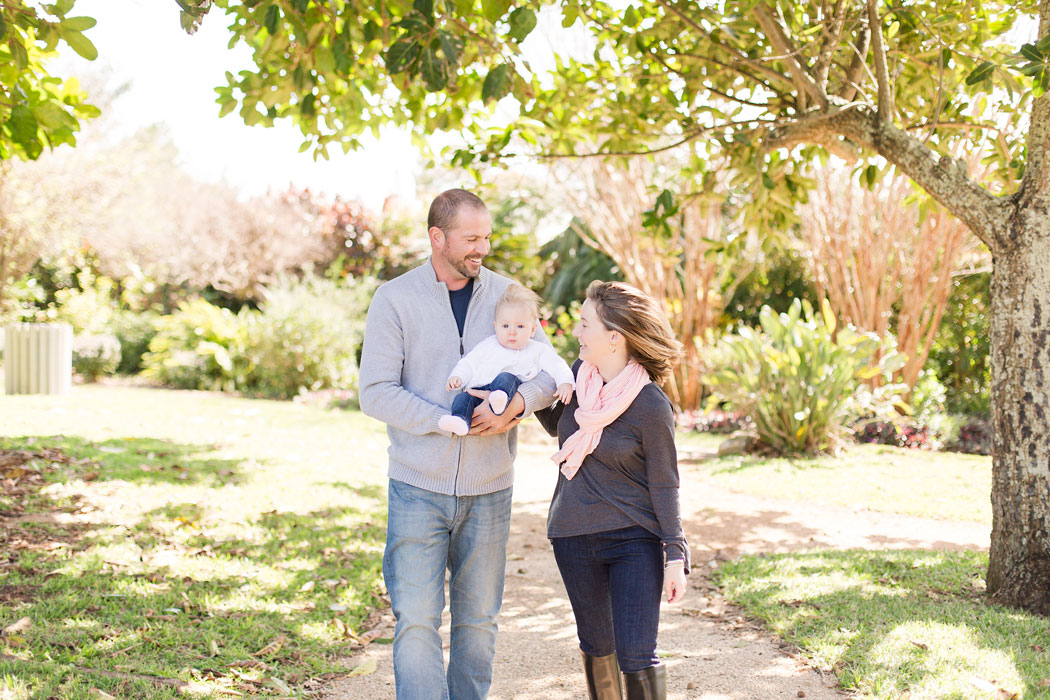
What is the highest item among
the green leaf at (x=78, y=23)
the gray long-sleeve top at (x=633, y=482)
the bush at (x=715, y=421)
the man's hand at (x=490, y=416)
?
the green leaf at (x=78, y=23)

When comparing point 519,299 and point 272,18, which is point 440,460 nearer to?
point 519,299

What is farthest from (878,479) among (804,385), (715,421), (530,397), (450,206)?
(450,206)

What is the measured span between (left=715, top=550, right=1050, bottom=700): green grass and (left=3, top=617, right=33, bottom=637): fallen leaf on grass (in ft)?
11.7

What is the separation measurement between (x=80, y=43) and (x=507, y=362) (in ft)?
7.28

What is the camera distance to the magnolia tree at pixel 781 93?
4184mm

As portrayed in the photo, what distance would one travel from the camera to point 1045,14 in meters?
4.19

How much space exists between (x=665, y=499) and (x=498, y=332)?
30.4 inches

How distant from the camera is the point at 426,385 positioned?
9.20ft

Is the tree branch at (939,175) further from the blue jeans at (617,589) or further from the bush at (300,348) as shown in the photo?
the bush at (300,348)

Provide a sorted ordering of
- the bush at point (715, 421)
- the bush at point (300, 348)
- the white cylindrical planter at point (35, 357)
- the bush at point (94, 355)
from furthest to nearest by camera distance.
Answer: the bush at point (94, 355), the bush at point (300, 348), the bush at point (715, 421), the white cylindrical planter at point (35, 357)

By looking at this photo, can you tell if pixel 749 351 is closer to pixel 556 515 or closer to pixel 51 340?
pixel 556 515

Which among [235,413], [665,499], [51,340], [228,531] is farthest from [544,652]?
[51,340]

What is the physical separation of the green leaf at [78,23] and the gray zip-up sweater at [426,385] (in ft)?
5.76

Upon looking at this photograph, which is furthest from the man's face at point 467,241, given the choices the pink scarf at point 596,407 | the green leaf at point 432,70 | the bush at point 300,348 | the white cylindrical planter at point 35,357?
the bush at point 300,348
